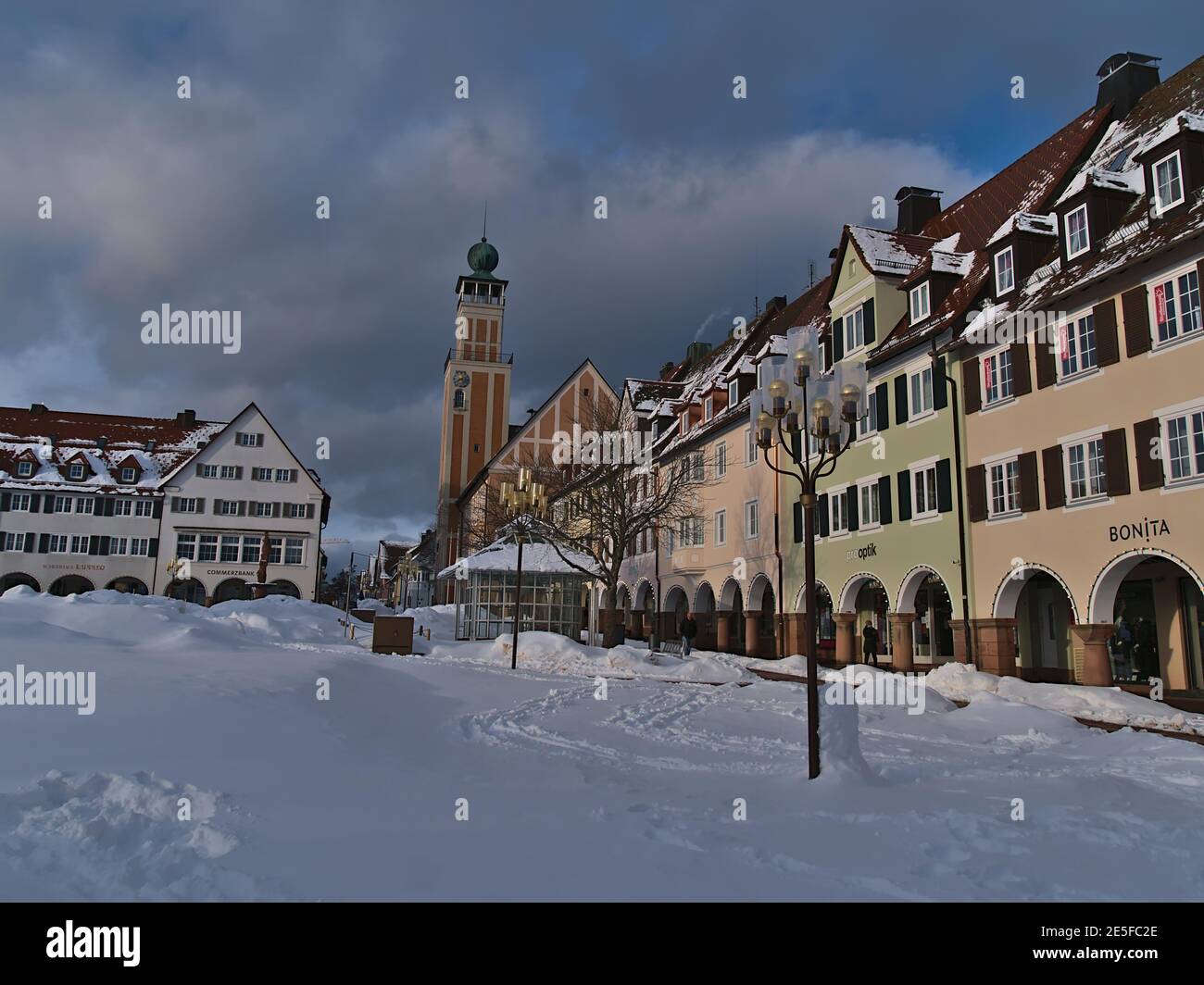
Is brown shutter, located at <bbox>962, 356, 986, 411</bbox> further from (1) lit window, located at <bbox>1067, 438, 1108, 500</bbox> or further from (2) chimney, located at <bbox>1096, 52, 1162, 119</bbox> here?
(2) chimney, located at <bbox>1096, 52, 1162, 119</bbox>

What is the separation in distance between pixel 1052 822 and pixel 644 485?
101 feet

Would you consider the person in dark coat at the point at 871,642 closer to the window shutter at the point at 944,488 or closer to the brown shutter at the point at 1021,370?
the window shutter at the point at 944,488

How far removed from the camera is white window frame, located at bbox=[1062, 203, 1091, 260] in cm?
2130

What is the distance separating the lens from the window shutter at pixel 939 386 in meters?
25.2

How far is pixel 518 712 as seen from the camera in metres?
14.9

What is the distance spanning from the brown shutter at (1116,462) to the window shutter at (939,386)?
576 cm

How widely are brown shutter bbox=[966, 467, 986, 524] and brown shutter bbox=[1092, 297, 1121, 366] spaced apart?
4.44m

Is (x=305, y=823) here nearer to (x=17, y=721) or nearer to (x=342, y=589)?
(x=17, y=721)

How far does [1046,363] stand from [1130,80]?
10532 millimetres

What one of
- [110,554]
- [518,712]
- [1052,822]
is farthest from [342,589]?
[1052,822]

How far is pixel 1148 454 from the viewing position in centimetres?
1875

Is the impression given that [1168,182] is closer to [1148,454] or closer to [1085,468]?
[1148,454]

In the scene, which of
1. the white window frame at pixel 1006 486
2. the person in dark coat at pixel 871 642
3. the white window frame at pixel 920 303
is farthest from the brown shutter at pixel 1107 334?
the person in dark coat at pixel 871 642

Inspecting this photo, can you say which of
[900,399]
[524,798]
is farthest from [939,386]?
[524,798]
